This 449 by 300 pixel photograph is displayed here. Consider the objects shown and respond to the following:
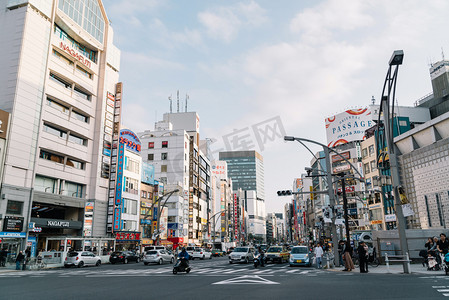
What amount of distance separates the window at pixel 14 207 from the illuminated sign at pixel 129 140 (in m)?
17.6

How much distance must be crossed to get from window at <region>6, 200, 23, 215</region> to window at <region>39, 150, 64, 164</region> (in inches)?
276

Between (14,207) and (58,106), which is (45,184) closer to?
(14,207)

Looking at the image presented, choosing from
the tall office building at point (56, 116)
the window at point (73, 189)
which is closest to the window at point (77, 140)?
the tall office building at point (56, 116)

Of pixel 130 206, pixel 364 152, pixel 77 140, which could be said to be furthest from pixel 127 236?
pixel 364 152

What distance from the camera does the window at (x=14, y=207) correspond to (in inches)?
1313

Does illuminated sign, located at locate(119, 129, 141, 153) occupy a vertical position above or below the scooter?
above

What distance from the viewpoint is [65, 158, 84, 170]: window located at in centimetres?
4364

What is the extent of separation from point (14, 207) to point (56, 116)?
12.1 m

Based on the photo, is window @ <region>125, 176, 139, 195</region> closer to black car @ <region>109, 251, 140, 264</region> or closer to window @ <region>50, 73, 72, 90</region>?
black car @ <region>109, 251, 140, 264</region>

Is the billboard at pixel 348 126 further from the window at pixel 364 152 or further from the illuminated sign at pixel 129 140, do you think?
the illuminated sign at pixel 129 140

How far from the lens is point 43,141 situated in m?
39.1

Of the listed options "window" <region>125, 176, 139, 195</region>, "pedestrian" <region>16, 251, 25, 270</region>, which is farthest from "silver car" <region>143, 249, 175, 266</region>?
"window" <region>125, 176, 139, 195</region>

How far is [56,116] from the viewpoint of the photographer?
41.2 m

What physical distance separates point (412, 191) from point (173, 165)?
55.1 metres
